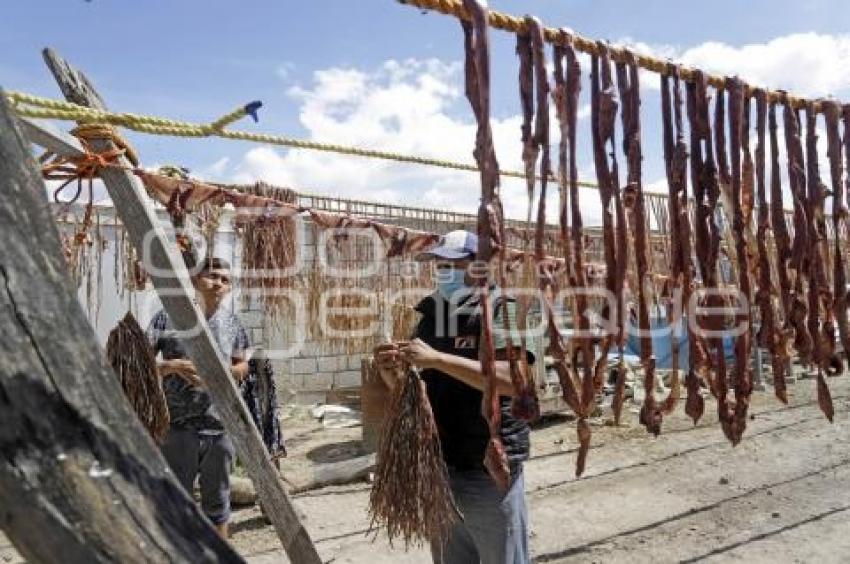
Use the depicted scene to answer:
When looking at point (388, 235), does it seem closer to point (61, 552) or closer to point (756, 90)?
point (756, 90)

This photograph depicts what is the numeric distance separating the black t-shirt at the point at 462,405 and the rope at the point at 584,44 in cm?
103

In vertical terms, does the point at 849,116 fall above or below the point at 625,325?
above

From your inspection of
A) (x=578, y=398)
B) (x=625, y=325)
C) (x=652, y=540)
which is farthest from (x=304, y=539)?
(x=652, y=540)

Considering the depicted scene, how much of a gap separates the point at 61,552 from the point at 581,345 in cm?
151

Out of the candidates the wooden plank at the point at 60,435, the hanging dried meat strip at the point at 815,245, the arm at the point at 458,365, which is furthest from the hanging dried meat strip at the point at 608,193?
the wooden plank at the point at 60,435

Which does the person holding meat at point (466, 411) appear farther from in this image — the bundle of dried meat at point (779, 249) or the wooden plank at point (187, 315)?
the bundle of dried meat at point (779, 249)

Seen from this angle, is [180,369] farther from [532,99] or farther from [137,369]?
[532,99]

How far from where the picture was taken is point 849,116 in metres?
2.63

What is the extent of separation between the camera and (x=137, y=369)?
321cm

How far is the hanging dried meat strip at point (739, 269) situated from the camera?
7.57ft

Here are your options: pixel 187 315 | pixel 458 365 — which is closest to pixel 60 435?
pixel 458 365

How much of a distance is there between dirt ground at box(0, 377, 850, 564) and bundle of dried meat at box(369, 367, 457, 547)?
226cm

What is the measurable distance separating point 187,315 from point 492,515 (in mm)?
1451

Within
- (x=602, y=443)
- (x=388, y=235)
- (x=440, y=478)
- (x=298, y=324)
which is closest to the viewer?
(x=440, y=478)
